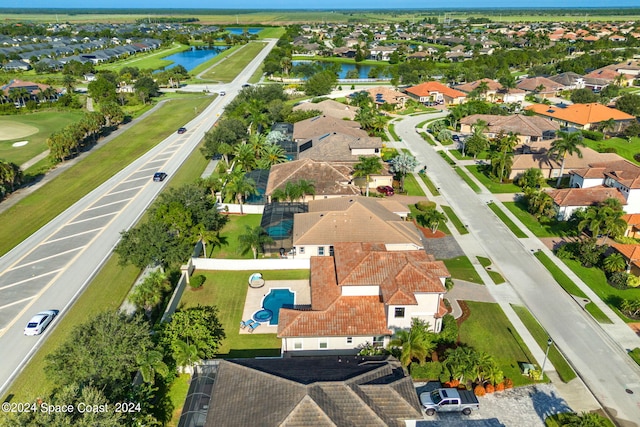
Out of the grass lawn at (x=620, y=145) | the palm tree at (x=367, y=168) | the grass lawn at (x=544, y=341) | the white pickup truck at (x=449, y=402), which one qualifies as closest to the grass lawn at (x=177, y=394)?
the white pickup truck at (x=449, y=402)

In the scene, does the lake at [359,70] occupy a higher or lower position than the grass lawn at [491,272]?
lower

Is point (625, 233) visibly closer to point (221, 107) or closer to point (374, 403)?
point (374, 403)

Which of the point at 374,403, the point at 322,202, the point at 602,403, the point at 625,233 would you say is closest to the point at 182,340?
the point at 374,403

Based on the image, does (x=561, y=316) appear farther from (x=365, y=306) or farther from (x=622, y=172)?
(x=622, y=172)

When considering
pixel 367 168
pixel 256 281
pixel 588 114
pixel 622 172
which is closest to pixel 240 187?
pixel 256 281

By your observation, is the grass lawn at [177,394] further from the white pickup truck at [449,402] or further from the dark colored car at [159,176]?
the dark colored car at [159,176]

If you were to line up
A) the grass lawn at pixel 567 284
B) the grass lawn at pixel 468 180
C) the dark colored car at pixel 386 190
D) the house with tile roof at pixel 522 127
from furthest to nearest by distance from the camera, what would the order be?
the house with tile roof at pixel 522 127
the grass lawn at pixel 468 180
the dark colored car at pixel 386 190
the grass lawn at pixel 567 284

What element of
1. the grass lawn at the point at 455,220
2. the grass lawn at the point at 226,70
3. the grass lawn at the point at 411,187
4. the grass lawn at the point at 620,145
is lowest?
the grass lawn at the point at 226,70

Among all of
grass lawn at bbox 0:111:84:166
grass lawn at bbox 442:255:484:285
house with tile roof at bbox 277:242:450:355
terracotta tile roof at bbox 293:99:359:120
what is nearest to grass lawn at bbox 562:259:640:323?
grass lawn at bbox 442:255:484:285
